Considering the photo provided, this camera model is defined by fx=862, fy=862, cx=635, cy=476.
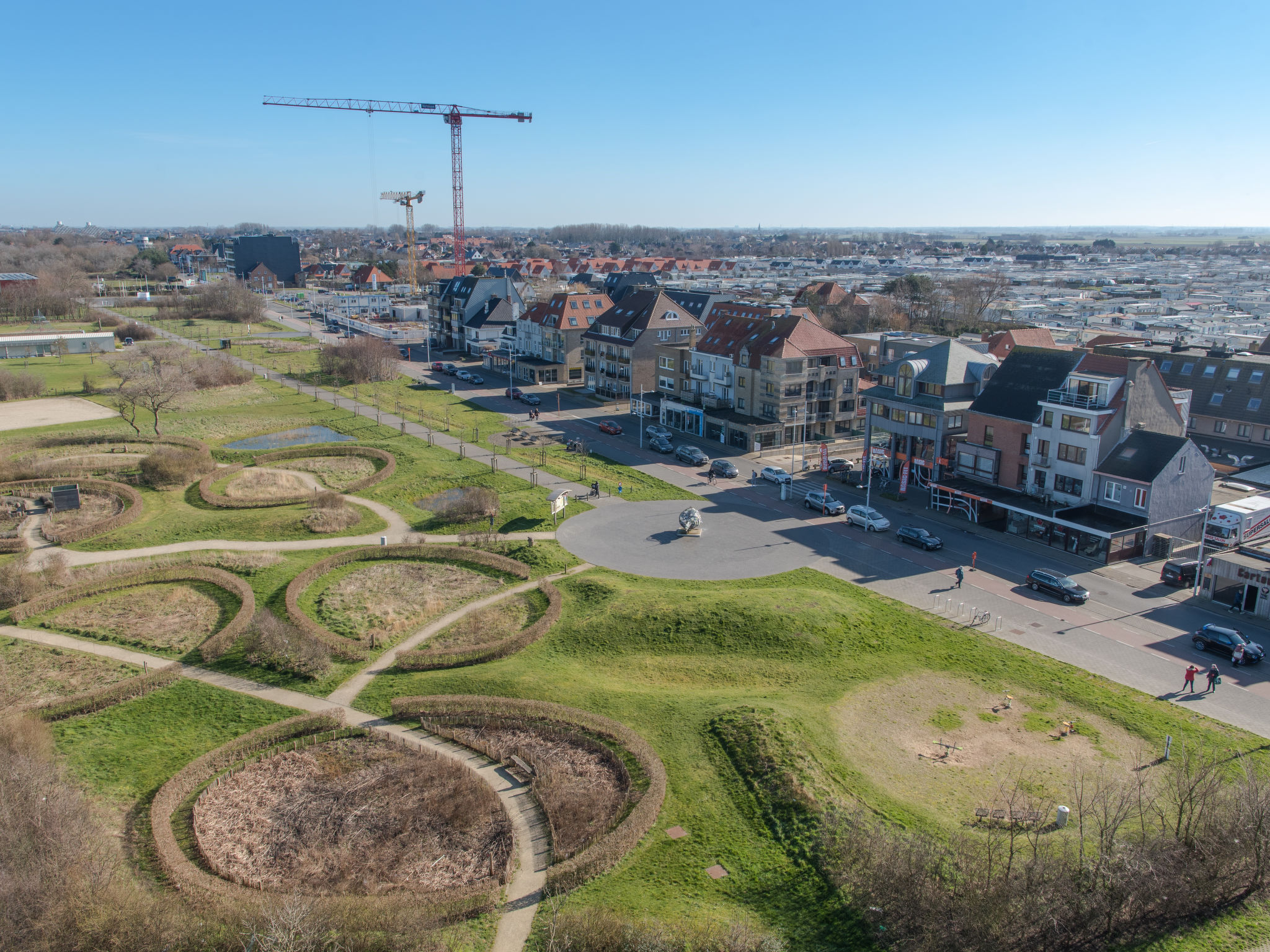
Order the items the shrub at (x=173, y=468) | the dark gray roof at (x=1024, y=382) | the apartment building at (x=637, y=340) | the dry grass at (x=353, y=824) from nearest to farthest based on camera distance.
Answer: the dry grass at (x=353, y=824), the dark gray roof at (x=1024, y=382), the shrub at (x=173, y=468), the apartment building at (x=637, y=340)

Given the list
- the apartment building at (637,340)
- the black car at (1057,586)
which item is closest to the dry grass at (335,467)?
the apartment building at (637,340)

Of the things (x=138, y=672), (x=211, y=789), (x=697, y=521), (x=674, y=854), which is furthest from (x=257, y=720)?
(x=697, y=521)

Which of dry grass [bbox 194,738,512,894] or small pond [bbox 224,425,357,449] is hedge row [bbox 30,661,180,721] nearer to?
dry grass [bbox 194,738,512,894]

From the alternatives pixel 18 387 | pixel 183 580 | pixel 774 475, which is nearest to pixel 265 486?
pixel 183 580

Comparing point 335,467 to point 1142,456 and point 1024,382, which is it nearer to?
point 1024,382

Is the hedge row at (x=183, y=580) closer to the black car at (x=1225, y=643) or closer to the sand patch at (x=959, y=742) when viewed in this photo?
the sand patch at (x=959, y=742)

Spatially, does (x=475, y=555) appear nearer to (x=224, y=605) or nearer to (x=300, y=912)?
(x=224, y=605)

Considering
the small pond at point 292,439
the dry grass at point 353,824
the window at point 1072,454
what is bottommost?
the dry grass at point 353,824
